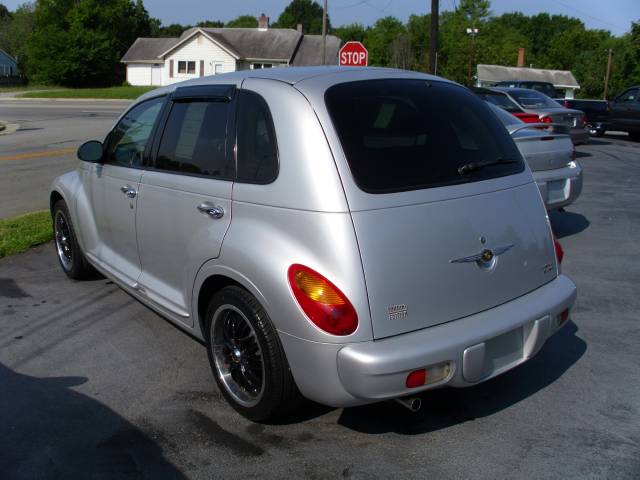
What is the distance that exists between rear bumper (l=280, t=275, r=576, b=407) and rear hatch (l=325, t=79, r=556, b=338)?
0.23 ft

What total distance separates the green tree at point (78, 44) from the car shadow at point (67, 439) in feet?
238

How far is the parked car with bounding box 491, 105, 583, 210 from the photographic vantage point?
7344 mm

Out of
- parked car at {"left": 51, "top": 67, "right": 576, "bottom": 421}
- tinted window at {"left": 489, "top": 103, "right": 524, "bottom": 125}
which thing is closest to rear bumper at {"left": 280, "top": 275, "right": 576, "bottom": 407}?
parked car at {"left": 51, "top": 67, "right": 576, "bottom": 421}

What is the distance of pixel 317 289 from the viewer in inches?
120

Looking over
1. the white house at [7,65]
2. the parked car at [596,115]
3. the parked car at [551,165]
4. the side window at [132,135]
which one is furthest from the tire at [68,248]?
the white house at [7,65]

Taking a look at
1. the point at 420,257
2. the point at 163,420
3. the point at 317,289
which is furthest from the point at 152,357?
the point at 420,257

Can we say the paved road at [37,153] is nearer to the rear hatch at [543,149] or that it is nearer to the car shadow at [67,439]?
the car shadow at [67,439]

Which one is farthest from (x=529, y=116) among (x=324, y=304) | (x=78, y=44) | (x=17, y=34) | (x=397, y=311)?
(x=17, y=34)

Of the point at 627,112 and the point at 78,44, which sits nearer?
the point at 627,112

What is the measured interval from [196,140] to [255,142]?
2.06 feet

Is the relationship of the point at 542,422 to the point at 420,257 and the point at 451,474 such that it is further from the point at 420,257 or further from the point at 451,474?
the point at 420,257

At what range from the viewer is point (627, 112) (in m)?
20.9

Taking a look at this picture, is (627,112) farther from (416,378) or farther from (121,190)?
(416,378)

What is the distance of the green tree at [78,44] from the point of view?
6975cm
